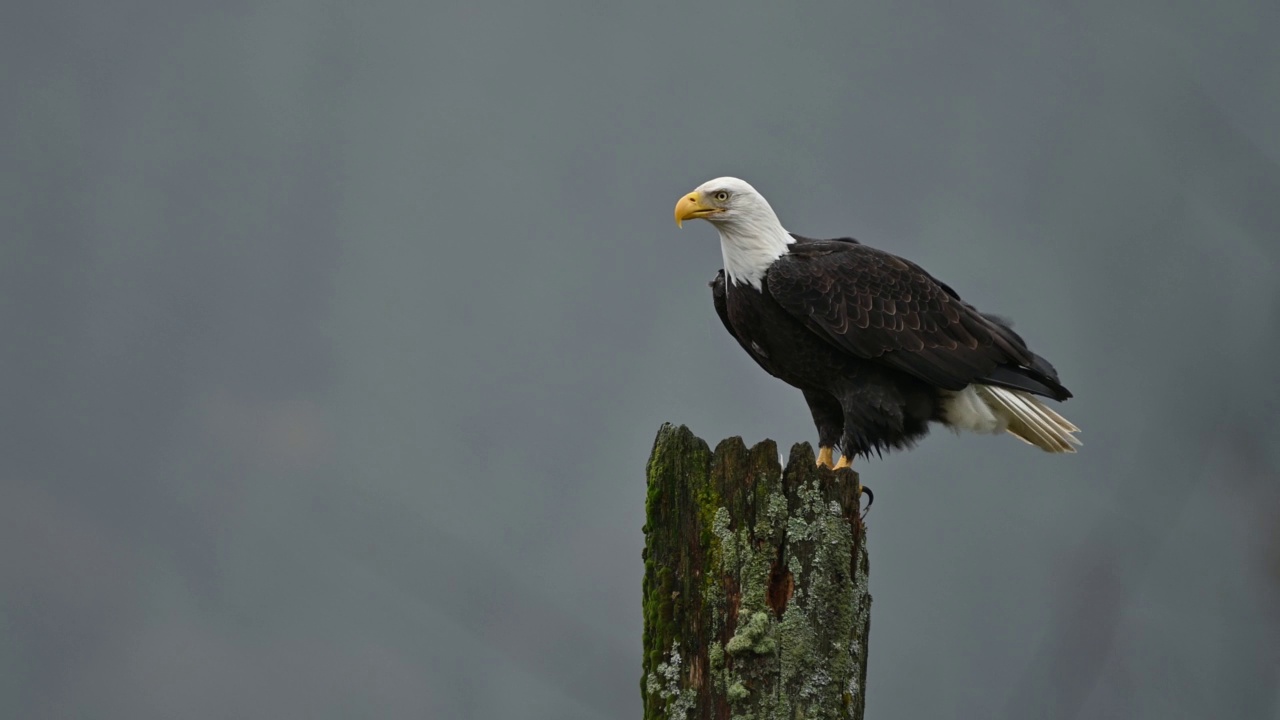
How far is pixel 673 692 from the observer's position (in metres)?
3.83

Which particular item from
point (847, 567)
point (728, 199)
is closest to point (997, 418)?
point (728, 199)

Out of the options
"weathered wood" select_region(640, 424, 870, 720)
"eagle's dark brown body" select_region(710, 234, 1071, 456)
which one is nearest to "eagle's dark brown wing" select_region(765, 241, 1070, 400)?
"eagle's dark brown body" select_region(710, 234, 1071, 456)

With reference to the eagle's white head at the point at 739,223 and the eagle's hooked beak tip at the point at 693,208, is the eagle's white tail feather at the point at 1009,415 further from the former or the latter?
the eagle's hooked beak tip at the point at 693,208

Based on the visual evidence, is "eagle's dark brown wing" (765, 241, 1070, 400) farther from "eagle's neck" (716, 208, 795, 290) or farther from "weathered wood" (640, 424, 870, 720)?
"weathered wood" (640, 424, 870, 720)

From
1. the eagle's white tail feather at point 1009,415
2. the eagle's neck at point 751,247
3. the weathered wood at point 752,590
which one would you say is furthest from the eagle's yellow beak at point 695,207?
the weathered wood at point 752,590

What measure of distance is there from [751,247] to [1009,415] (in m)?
1.71

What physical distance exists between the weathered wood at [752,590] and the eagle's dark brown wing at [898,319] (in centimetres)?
232

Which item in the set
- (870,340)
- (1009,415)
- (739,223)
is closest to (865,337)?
(870,340)

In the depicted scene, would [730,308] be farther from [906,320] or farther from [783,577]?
[783,577]

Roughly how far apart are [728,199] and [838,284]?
72 centimetres

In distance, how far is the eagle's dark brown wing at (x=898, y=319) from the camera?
623 centimetres

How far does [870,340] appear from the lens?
6.26 meters

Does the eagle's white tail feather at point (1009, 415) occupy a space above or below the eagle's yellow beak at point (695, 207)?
below

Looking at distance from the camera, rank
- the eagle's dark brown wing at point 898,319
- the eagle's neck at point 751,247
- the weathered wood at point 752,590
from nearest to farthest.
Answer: the weathered wood at point 752,590 → the eagle's dark brown wing at point 898,319 → the eagle's neck at point 751,247
